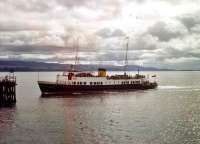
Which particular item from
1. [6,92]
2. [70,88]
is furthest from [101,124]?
[70,88]

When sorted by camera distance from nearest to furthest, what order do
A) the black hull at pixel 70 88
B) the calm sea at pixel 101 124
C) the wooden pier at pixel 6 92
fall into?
1. the calm sea at pixel 101 124
2. the wooden pier at pixel 6 92
3. the black hull at pixel 70 88

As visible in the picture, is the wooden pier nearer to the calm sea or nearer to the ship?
the calm sea

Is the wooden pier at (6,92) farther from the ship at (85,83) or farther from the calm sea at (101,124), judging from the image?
the ship at (85,83)

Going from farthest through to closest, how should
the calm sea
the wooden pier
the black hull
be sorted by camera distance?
the black hull < the wooden pier < the calm sea

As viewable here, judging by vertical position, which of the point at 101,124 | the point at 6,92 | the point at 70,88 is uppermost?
the point at 6,92

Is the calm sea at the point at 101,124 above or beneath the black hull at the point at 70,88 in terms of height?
beneath

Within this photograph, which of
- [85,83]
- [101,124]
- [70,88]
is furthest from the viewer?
[85,83]

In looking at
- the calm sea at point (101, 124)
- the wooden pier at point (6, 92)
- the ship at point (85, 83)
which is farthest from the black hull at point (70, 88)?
the wooden pier at point (6, 92)

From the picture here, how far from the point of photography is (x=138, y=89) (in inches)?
4624

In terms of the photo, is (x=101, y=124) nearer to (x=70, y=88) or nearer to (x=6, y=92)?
(x=6, y=92)

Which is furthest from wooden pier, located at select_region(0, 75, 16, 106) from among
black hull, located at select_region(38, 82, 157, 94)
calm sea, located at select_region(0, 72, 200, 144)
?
black hull, located at select_region(38, 82, 157, 94)

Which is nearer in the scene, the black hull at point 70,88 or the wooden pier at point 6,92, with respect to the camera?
the wooden pier at point 6,92

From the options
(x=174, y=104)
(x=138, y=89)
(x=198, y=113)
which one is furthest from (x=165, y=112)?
(x=138, y=89)

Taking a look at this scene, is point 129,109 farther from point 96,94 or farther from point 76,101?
point 96,94
